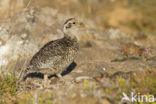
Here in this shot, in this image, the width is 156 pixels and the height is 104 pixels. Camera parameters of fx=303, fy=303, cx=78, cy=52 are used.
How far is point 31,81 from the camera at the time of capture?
796 centimetres

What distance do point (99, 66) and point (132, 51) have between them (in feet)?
6.33

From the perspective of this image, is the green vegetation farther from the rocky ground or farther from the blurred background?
the blurred background

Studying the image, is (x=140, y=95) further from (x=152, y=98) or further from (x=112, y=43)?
(x=112, y=43)

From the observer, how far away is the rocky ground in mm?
5746

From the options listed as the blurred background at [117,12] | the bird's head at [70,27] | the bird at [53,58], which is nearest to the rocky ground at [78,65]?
the bird at [53,58]

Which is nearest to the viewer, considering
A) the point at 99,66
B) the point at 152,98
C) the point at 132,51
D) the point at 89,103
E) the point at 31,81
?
the point at 89,103

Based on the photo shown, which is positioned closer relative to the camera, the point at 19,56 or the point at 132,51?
the point at 19,56

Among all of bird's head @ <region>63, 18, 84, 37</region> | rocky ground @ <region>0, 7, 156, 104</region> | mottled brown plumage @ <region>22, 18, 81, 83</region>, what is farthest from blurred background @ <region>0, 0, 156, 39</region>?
mottled brown plumage @ <region>22, 18, 81, 83</region>

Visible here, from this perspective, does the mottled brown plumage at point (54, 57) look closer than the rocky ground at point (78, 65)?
No

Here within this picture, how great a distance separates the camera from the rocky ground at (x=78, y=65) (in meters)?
5.75

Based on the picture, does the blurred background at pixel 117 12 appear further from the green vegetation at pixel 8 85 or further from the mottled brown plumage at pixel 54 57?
the green vegetation at pixel 8 85

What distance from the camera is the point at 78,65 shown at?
9305mm

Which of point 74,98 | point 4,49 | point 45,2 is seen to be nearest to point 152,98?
point 74,98

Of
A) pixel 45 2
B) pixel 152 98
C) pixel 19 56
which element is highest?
pixel 45 2
